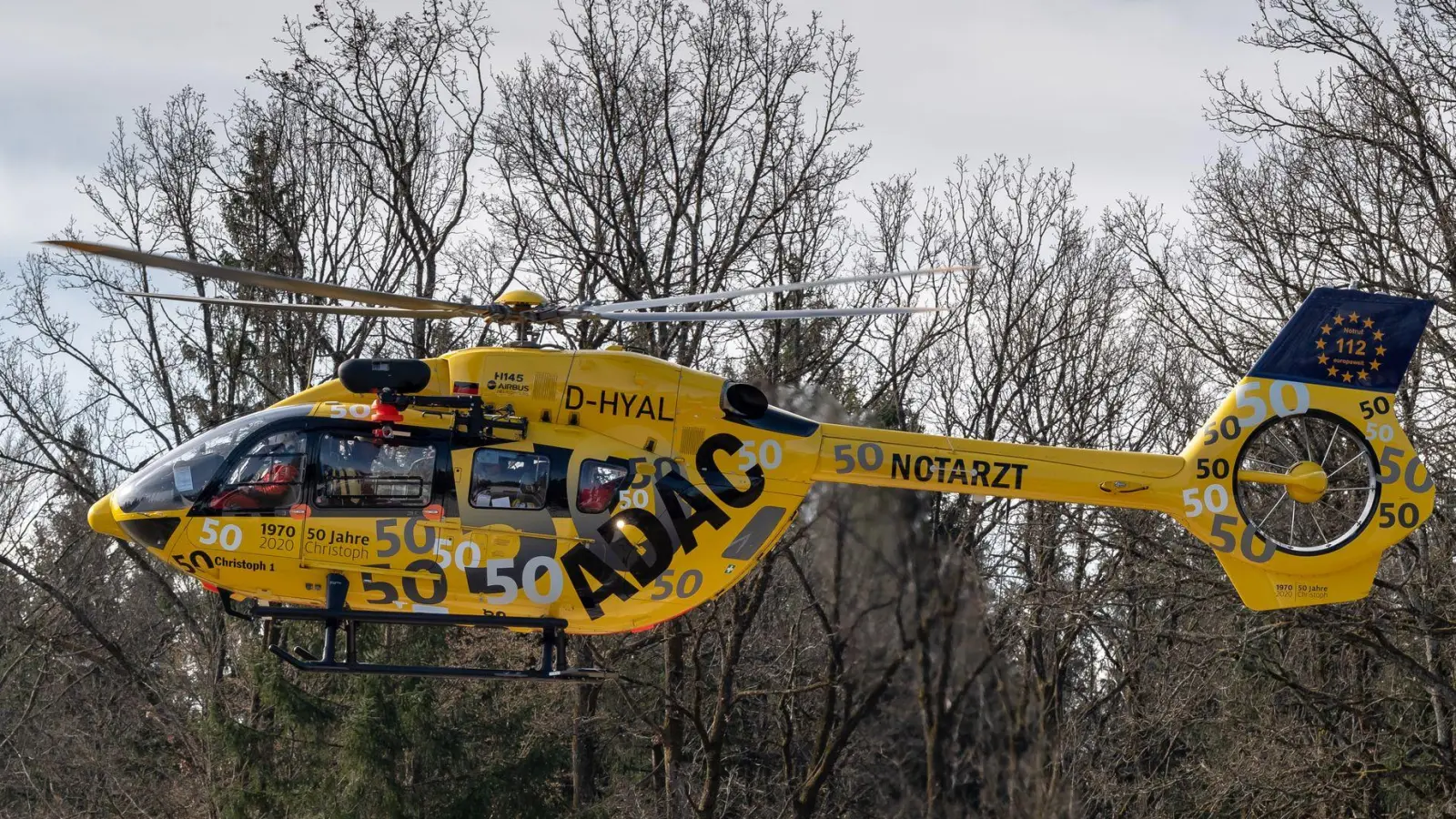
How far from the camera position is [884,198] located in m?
27.6

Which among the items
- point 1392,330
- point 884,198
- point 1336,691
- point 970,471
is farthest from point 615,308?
point 884,198

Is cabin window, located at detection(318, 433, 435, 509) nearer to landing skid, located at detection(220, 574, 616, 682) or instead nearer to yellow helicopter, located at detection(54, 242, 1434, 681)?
yellow helicopter, located at detection(54, 242, 1434, 681)

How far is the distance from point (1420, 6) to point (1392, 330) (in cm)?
685

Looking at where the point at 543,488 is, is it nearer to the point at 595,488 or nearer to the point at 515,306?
the point at 595,488

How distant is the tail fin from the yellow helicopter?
34 millimetres

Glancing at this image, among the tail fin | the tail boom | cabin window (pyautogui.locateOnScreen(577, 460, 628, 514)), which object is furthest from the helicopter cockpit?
the tail fin

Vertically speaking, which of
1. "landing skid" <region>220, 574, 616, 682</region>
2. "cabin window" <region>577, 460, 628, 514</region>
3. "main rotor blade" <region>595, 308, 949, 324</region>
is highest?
"main rotor blade" <region>595, 308, 949, 324</region>

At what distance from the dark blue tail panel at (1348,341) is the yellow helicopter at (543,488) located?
3.29 feet

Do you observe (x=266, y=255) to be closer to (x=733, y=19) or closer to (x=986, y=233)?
(x=733, y=19)

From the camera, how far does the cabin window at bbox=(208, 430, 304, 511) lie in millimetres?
11734

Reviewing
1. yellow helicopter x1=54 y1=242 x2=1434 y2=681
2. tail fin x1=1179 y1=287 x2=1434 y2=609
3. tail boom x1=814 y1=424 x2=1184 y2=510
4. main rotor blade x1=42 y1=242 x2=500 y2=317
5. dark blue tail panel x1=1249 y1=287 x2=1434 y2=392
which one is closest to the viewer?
main rotor blade x1=42 y1=242 x2=500 y2=317

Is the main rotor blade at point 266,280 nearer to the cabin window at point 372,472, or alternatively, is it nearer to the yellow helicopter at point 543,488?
the yellow helicopter at point 543,488

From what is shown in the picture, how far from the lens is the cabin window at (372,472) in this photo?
11.6 meters

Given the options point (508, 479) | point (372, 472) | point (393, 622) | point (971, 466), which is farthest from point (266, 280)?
point (971, 466)
